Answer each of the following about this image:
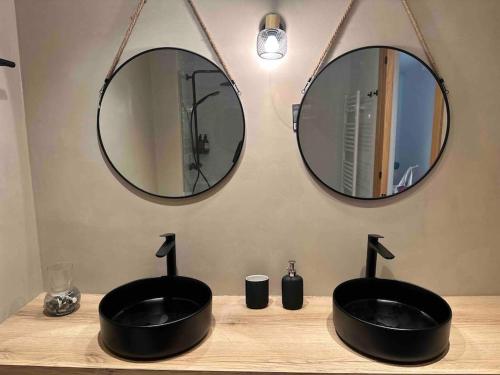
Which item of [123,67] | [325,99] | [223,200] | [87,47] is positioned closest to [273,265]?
[223,200]

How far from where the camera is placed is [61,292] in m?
1.26

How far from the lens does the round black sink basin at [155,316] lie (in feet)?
3.12

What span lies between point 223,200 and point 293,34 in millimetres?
652

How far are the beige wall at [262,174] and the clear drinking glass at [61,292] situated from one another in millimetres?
84

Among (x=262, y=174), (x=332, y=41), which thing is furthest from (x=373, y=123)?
(x=262, y=174)

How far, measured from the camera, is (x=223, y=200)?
A: 1.30m

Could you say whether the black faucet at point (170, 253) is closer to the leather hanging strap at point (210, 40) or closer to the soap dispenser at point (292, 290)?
the soap dispenser at point (292, 290)

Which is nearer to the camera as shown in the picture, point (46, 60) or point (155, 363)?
point (155, 363)

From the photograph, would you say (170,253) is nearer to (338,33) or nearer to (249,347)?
(249,347)

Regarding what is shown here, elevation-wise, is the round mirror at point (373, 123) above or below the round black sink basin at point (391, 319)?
above

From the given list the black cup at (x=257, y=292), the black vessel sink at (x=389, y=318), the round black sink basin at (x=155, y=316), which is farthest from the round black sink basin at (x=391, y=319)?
the round black sink basin at (x=155, y=316)

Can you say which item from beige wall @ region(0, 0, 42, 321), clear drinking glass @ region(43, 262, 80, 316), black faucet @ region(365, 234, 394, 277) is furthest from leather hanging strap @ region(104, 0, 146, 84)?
black faucet @ region(365, 234, 394, 277)

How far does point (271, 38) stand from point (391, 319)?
3.36 feet

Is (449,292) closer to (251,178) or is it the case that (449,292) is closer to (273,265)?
(273,265)
